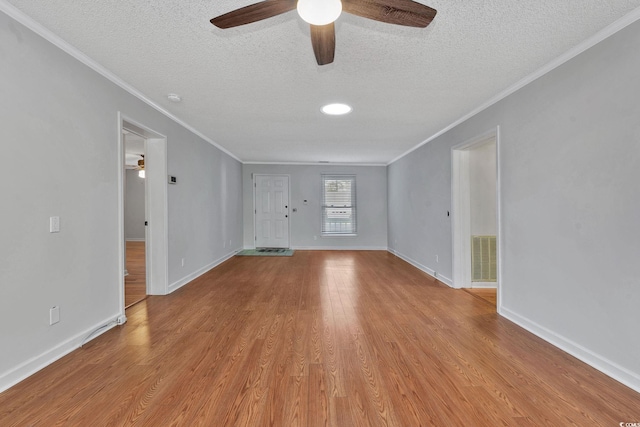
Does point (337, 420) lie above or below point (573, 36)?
below

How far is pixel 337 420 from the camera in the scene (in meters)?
1.39

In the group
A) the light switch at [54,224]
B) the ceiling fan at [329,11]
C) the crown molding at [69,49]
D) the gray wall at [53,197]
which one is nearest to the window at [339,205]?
the crown molding at [69,49]

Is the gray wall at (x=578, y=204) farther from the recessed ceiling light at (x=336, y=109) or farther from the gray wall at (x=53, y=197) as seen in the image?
the gray wall at (x=53, y=197)

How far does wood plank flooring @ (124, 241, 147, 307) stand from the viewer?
130 inches

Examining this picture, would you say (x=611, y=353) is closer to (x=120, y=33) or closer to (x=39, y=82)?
(x=120, y=33)

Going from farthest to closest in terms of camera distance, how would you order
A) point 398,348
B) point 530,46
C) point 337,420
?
point 398,348 < point 530,46 < point 337,420

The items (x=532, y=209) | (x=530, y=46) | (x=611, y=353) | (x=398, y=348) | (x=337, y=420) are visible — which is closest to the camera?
(x=337, y=420)

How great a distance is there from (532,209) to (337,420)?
→ 232 centimetres

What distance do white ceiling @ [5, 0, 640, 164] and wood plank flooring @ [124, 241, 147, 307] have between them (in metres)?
2.27

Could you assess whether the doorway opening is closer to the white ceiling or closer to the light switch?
the white ceiling

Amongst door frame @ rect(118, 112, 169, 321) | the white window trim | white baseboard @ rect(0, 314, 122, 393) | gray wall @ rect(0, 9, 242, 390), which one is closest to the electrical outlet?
gray wall @ rect(0, 9, 242, 390)

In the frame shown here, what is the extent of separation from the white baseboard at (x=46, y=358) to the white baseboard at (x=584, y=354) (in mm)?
3695

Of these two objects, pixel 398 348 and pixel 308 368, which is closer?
pixel 308 368

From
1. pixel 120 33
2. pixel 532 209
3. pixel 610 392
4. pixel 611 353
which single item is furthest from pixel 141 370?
pixel 532 209
